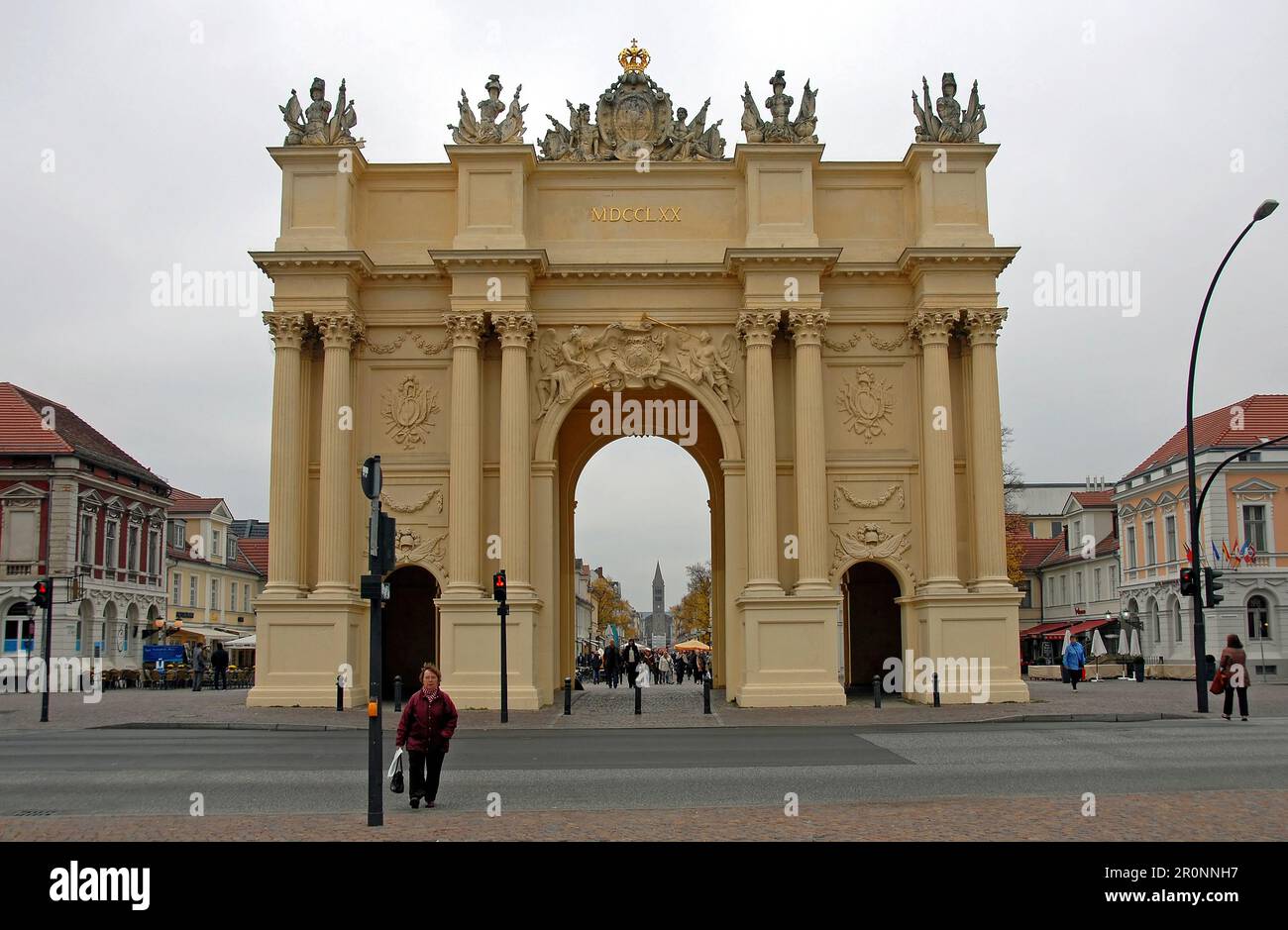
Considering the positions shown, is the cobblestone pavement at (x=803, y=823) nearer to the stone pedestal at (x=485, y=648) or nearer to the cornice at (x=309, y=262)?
the stone pedestal at (x=485, y=648)

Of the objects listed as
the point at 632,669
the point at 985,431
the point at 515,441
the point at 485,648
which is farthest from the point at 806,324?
the point at 632,669

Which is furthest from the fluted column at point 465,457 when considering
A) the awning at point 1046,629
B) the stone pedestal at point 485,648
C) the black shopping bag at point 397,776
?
the awning at point 1046,629

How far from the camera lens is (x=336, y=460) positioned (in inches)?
1244

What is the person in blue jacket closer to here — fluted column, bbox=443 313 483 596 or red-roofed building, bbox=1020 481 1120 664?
fluted column, bbox=443 313 483 596

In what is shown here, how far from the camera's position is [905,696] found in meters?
32.4

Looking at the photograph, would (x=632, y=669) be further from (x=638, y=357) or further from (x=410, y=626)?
(x=638, y=357)

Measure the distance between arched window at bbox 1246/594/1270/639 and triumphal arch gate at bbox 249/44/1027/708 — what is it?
2608 cm

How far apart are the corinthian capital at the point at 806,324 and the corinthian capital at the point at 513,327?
6552 millimetres

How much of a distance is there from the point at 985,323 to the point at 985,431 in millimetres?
2718
